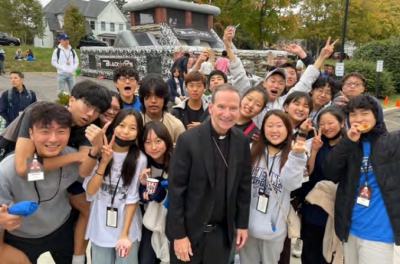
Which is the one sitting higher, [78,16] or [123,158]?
[78,16]

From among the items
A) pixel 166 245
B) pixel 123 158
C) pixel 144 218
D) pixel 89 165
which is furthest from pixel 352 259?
pixel 89 165

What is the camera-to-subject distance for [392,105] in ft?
52.8

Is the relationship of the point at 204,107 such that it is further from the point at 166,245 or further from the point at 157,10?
the point at 157,10

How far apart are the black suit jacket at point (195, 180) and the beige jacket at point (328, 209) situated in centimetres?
86

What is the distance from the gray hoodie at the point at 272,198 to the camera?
253cm

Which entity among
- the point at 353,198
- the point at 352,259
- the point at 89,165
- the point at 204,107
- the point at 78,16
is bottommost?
the point at 352,259

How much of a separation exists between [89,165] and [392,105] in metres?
17.5

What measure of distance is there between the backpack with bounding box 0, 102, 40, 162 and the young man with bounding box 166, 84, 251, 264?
1.18m

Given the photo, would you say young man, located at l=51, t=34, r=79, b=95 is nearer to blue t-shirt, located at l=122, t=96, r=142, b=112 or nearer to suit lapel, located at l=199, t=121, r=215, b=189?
blue t-shirt, located at l=122, t=96, r=142, b=112

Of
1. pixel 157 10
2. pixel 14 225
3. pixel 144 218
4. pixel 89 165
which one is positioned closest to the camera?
pixel 14 225

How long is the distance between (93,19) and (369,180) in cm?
6196

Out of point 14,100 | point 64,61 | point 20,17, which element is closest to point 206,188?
point 14,100

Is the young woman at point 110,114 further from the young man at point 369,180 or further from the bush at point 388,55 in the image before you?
the bush at point 388,55

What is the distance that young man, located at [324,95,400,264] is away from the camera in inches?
92.9
